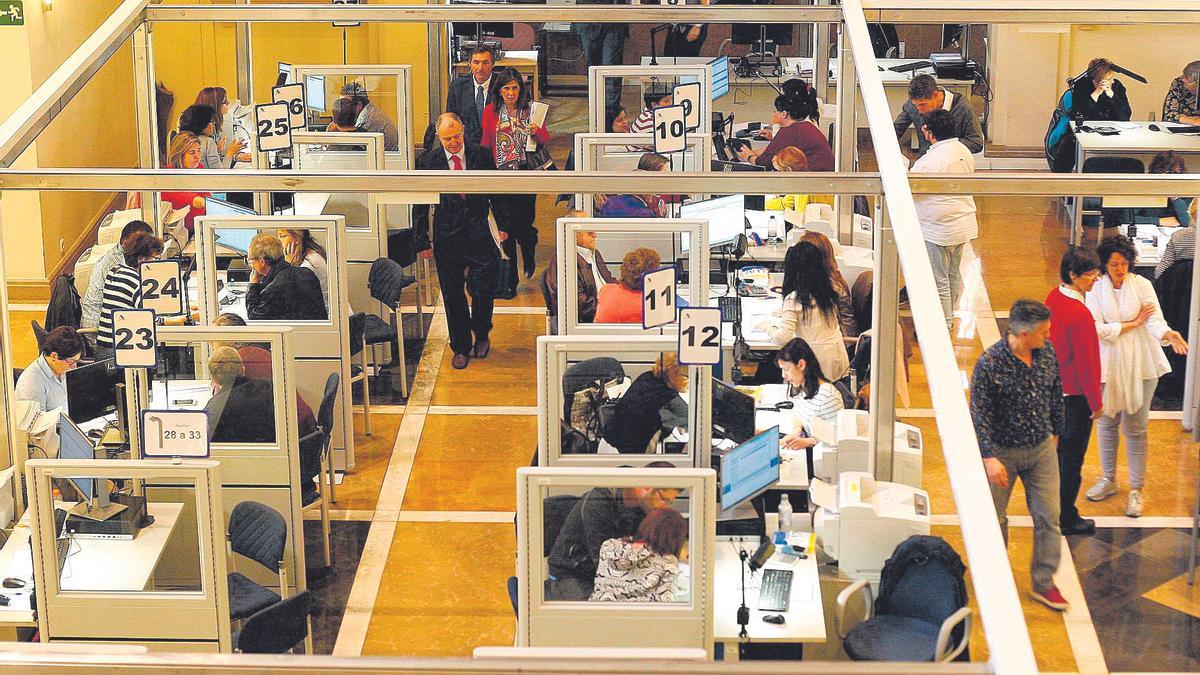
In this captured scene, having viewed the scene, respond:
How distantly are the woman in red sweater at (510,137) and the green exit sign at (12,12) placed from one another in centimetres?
300

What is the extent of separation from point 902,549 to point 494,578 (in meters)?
1.95

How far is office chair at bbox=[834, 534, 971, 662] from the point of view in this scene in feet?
15.0

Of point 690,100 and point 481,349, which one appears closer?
point 690,100

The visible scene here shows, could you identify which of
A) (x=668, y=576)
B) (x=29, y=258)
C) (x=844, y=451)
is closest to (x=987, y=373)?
(x=844, y=451)

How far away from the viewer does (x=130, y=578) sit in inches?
182

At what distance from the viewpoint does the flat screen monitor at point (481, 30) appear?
13.2 m

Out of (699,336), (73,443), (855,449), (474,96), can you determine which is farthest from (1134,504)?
(474,96)

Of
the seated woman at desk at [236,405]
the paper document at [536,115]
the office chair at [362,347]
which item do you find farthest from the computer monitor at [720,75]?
the seated woman at desk at [236,405]

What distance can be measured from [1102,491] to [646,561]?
3210mm

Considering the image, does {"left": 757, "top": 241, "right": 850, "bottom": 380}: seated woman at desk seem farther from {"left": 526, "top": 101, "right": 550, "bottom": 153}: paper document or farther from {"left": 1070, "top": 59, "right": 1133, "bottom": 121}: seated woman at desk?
{"left": 1070, "top": 59, "right": 1133, "bottom": 121}: seated woman at desk

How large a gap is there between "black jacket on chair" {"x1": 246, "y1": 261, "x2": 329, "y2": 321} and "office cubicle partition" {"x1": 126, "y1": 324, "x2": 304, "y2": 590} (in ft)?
3.08

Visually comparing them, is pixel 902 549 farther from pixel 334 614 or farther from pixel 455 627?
pixel 334 614

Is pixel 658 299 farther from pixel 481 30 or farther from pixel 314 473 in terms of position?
pixel 481 30

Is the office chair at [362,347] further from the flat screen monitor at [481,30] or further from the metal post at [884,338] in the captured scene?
the flat screen monitor at [481,30]
